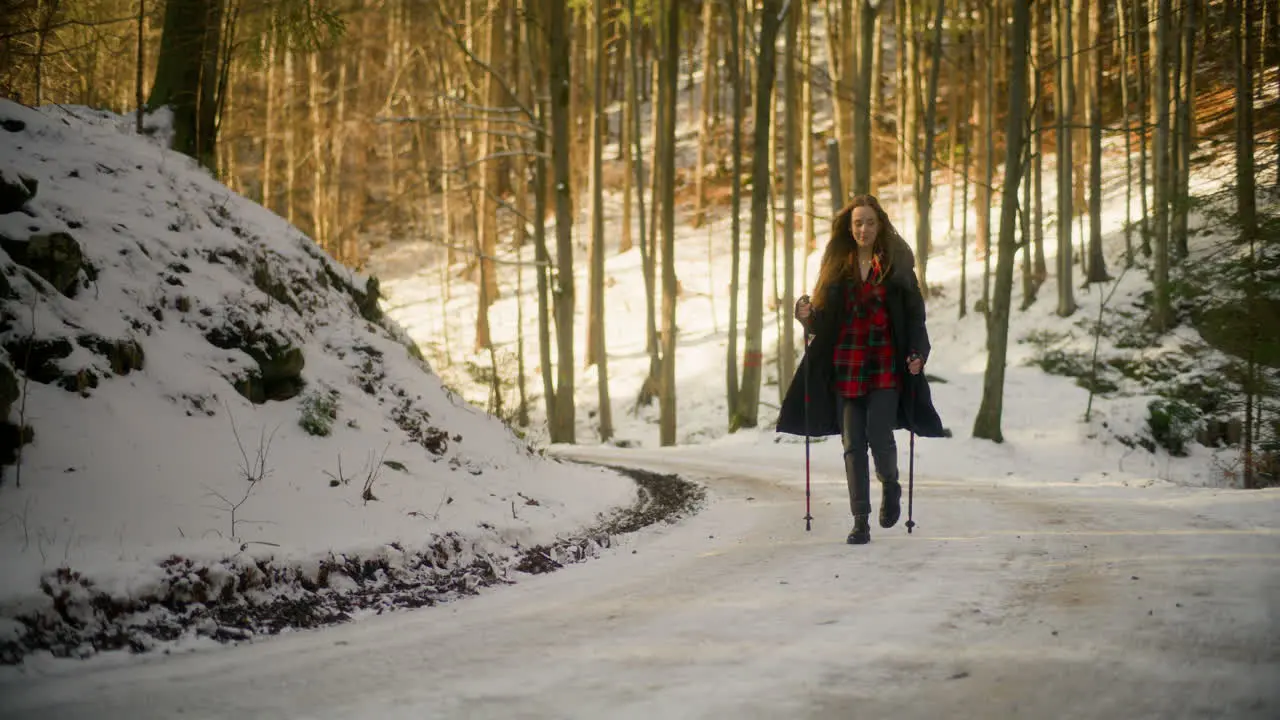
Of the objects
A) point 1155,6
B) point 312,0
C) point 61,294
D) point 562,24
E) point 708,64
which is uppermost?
point 708,64

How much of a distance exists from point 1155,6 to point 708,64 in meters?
20.4

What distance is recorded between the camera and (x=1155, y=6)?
2009cm

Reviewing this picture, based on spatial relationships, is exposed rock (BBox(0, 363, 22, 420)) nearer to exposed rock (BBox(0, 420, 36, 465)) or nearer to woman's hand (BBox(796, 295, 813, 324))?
exposed rock (BBox(0, 420, 36, 465))

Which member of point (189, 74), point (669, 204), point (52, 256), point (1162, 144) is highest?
point (1162, 144)

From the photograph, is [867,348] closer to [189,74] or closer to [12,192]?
[12,192]

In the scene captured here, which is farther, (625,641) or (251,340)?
(251,340)

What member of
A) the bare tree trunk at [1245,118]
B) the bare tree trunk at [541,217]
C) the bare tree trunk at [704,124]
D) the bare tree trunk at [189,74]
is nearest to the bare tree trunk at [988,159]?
the bare tree trunk at [1245,118]

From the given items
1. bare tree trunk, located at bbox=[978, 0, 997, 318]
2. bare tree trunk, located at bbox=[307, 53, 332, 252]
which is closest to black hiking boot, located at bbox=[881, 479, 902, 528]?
bare tree trunk, located at bbox=[978, 0, 997, 318]

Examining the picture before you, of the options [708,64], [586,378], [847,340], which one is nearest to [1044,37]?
[708,64]

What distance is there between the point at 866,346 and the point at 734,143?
1479 centimetres

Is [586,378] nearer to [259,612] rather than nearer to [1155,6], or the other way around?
[1155,6]

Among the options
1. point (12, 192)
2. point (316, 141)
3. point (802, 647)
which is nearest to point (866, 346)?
point (802, 647)

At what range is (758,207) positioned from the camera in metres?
16.8

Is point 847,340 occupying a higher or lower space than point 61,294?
lower
